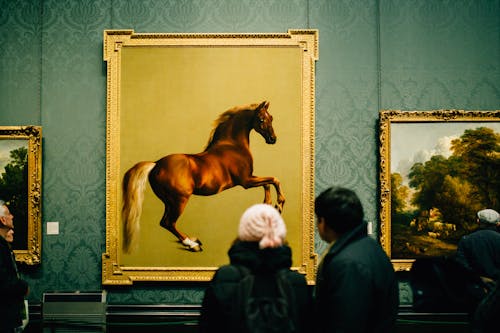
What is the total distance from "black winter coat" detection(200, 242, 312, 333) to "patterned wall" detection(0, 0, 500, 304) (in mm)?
2360

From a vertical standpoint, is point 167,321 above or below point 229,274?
below

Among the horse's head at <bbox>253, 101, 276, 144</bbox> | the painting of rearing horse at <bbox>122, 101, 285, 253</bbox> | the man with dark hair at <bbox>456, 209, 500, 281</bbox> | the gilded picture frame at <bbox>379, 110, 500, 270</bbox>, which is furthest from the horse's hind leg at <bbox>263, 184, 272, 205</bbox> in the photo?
the man with dark hair at <bbox>456, 209, 500, 281</bbox>

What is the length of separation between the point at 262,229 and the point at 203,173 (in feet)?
7.79

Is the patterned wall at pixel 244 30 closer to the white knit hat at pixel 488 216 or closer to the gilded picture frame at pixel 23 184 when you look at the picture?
the gilded picture frame at pixel 23 184

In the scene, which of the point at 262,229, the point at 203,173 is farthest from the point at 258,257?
the point at 203,173

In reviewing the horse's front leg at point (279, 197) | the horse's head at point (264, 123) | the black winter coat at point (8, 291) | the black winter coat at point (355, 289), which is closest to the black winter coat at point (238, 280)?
the black winter coat at point (355, 289)

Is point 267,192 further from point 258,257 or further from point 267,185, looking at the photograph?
point 258,257

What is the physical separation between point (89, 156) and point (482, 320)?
349cm

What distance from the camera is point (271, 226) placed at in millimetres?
2049

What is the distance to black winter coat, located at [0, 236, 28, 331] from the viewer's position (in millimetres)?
3219

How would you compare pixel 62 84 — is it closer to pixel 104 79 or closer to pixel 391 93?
pixel 104 79

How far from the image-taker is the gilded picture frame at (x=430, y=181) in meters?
4.34

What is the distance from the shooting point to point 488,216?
13.6ft

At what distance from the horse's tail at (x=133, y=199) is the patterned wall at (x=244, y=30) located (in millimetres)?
254
